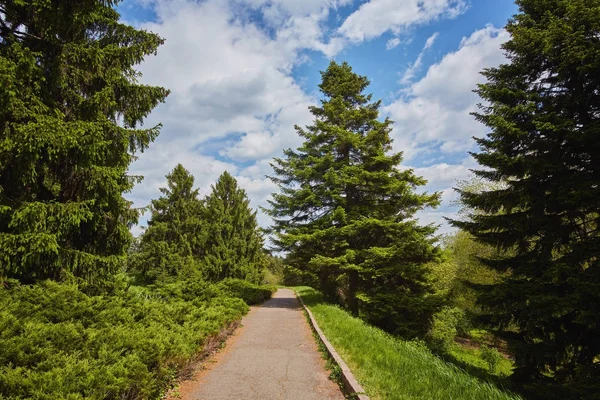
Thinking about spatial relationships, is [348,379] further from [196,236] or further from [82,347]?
[196,236]

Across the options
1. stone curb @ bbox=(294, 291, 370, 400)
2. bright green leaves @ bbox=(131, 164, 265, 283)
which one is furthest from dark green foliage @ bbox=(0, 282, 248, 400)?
bright green leaves @ bbox=(131, 164, 265, 283)

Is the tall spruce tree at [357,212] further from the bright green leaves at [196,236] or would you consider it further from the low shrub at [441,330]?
the bright green leaves at [196,236]

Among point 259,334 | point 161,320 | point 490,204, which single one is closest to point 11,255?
point 161,320

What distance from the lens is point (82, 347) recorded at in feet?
14.1

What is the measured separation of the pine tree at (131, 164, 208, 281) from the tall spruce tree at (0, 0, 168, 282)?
10.0 meters

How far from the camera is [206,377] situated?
6.19 metres

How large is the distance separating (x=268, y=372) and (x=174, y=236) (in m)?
15.0

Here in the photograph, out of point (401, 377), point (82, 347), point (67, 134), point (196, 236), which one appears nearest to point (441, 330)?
point (401, 377)

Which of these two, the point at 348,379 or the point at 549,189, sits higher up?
the point at 549,189

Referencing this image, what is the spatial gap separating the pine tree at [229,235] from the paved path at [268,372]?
1124 centimetres

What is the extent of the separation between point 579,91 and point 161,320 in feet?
41.8

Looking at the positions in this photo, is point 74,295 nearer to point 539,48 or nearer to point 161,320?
point 161,320

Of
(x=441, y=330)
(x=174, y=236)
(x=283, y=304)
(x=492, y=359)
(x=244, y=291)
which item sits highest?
(x=174, y=236)

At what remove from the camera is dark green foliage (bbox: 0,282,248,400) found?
3414 mm
